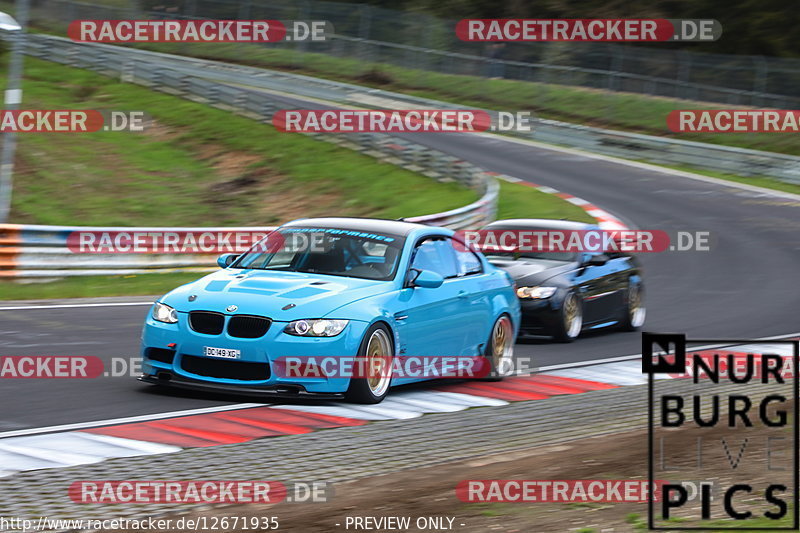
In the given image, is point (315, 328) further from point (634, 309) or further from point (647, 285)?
point (647, 285)

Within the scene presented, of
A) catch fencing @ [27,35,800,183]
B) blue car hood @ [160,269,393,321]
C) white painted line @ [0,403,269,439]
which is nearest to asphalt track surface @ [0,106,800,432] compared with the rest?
white painted line @ [0,403,269,439]

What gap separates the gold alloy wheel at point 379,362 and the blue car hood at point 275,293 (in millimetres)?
361

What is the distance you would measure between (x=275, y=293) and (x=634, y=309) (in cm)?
776

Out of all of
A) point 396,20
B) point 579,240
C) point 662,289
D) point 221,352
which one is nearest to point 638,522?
point 221,352

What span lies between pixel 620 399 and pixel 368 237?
2631 mm

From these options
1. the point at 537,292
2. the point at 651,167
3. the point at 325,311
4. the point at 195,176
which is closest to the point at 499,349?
the point at 537,292

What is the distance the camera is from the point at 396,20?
49406 mm

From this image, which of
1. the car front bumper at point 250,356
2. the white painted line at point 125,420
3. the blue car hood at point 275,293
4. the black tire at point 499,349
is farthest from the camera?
the black tire at point 499,349

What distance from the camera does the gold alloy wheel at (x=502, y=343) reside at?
1165 cm

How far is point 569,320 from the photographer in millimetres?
14594

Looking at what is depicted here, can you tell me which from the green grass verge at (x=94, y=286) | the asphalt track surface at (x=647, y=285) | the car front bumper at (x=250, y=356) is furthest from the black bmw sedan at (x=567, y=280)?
the green grass verge at (x=94, y=286)

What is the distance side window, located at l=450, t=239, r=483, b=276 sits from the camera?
1137cm

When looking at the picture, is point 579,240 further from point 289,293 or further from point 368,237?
point 289,293

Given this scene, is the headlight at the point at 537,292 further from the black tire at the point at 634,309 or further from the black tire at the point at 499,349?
the black tire at the point at 499,349
